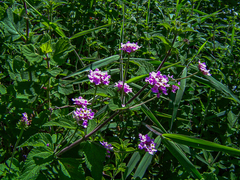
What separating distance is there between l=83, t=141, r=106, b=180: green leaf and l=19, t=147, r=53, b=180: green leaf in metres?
0.23

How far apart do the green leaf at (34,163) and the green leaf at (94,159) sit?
0.75 feet

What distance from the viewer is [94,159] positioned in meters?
1.28

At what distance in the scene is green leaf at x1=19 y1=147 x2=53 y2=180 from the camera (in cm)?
122

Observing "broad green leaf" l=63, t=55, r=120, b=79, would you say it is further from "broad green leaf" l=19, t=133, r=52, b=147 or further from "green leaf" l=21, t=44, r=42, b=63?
"broad green leaf" l=19, t=133, r=52, b=147

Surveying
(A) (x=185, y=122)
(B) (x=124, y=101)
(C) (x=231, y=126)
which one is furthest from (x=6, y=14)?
(C) (x=231, y=126)

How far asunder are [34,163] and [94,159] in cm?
33

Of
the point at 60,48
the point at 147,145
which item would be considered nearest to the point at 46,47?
the point at 60,48

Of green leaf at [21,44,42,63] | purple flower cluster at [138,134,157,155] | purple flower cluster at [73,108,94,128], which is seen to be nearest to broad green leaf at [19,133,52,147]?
purple flower cluster at [73,108,94,128]

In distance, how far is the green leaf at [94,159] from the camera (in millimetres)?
1257

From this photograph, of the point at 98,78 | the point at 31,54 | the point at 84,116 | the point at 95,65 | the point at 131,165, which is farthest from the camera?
the point at 95,65

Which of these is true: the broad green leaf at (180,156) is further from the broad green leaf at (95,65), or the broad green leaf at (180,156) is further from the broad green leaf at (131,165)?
the broad green leaf at (95,65)

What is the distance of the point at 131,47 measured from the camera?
4.82 ft

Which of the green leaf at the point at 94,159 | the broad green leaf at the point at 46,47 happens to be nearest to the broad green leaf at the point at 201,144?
the green leaf at the point at 94,159

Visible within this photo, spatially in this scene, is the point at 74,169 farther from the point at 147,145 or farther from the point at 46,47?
the point at 46,47
